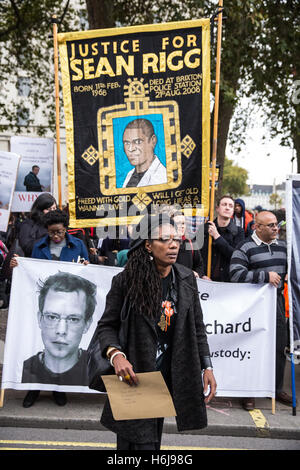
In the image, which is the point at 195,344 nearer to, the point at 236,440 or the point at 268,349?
the point at 236,440

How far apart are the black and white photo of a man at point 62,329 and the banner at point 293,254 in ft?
6.30

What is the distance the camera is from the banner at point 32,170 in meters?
9.11

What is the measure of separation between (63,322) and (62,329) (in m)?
0.07

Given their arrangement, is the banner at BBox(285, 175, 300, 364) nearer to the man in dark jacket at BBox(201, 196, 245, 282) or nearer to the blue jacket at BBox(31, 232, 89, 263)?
the man in dark jacket at BBox(201, 196, 245, 282)

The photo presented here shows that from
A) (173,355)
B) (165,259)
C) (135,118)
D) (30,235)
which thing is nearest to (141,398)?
(173,355)

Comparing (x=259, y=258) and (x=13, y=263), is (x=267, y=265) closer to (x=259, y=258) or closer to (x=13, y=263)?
(x=259, y=258)

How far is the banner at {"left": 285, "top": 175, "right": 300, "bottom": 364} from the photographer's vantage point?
5000 millimetres

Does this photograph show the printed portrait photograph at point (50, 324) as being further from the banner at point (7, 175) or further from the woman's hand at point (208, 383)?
the banner at point (7, 175)

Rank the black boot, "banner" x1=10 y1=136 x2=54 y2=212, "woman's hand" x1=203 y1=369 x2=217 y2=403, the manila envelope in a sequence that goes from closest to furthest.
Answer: the manila envelope
"woman's hand" x1=203 y1=369 x2=217 y2=403
the black boot
"banner" x1=10 y1=136 x2=54 y2=212

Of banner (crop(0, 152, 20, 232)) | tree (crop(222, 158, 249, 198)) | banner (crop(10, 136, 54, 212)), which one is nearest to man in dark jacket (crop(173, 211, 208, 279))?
banner (crop(0, 152, 20, 232))

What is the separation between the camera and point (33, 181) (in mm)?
9352

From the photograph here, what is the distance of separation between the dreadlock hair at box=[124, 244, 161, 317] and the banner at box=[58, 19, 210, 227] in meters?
2.36

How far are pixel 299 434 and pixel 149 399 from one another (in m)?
2.53

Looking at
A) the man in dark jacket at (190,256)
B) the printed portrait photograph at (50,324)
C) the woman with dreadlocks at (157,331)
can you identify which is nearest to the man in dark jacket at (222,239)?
the man in dark jacket at (190,256)
